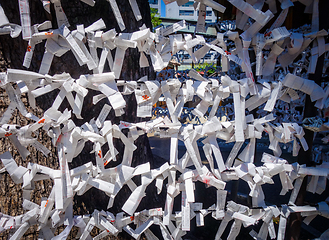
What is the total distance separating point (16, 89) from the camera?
39.8 inches

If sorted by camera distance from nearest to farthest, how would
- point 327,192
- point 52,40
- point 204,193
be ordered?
1. point 52,40
2. point 204,193
3. point 327,192

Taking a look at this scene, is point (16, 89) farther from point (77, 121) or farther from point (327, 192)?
point (327, 192)

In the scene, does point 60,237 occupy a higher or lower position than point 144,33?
lower

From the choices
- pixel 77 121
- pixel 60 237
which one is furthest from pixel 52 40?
pixel 60 237

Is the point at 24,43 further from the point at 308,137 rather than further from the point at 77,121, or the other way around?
the point at 308,137

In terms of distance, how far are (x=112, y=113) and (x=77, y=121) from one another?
8.1 inches

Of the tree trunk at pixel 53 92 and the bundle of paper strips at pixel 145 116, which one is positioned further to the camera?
the tree trunk at pixel 53 92

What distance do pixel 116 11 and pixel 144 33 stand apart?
17cm

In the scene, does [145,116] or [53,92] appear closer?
[145,116]

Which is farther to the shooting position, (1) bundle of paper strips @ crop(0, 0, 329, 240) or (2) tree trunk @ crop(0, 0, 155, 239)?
(2) tree trunk @ crop(0, 0, 155, 239)

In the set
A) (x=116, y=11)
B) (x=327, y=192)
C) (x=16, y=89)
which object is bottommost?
(x=327, y=192)

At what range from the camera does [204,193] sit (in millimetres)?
2211

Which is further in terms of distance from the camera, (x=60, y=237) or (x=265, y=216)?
(x=265, y=216)

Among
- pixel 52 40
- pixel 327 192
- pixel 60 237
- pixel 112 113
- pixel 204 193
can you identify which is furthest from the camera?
pixel 327 192
